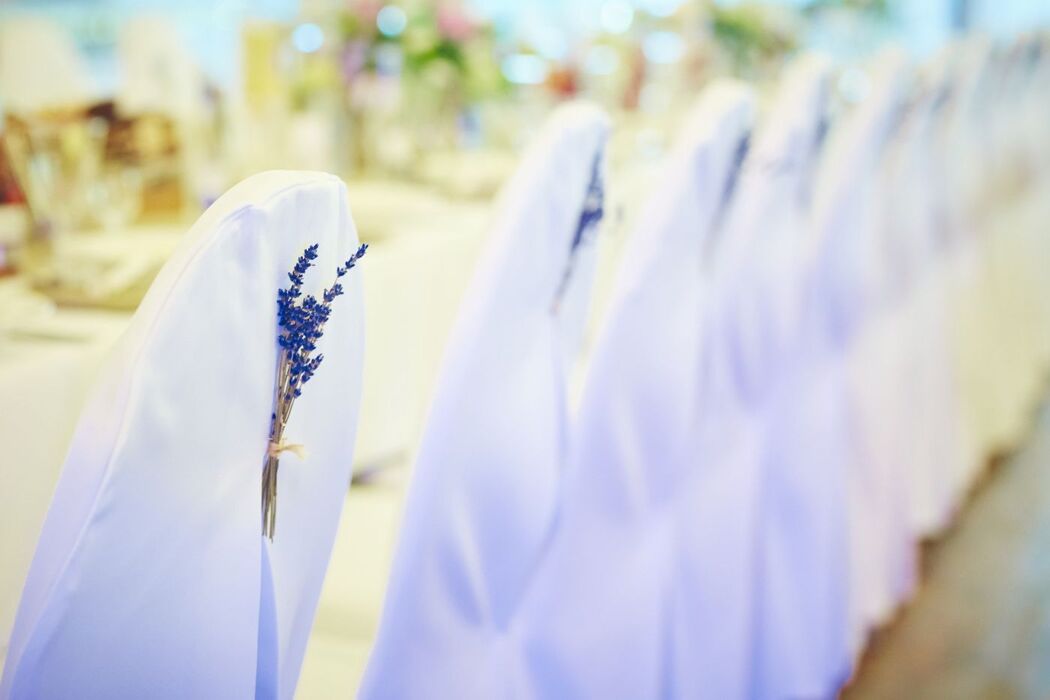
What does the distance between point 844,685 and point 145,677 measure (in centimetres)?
137

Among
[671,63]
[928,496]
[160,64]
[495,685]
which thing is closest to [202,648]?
[495,685]

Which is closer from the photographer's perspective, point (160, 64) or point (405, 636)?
point (405, 636)

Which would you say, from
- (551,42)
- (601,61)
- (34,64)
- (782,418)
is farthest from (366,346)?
(551,42)

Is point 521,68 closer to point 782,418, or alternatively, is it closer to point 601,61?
point 601,61

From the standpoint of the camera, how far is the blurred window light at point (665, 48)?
9.93 ft

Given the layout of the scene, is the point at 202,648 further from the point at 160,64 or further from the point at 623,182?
the point at 160,64

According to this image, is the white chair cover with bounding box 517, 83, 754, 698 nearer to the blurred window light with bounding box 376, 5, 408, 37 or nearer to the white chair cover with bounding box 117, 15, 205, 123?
the blurred window light with bounding box 376, 5, 408, 37

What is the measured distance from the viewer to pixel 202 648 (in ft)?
1.93

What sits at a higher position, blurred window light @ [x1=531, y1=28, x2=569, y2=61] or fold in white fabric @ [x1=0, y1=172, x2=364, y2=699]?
fold in white fabric @ [x1=0, y1=172, x2=364, y2=699]

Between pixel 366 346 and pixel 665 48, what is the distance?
223 centimetres

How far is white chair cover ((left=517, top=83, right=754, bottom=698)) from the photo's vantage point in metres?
0.99

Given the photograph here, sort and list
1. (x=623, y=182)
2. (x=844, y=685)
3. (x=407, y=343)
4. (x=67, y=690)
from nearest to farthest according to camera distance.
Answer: (x=67, y=690) → (x=407, y=343) → (x=844, y=685) → (x=623, y=182)

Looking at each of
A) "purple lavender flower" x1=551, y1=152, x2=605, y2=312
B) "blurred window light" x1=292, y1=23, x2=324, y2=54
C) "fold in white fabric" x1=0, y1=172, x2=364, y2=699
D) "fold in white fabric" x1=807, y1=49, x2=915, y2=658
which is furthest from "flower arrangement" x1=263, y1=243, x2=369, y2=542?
"blurred window light" x1=292, y1=23, x2=324, y2=54

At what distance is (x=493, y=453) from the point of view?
83 cm
